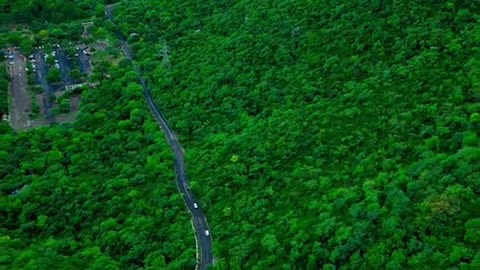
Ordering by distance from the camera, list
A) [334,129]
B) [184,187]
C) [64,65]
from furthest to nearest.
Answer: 1. [64,65]
2. [184,187]
3. [334,129]

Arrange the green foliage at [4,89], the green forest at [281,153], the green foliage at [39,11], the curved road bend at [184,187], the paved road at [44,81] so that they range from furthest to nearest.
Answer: the green foliage at [39,11]
the paved road at [44,81]
the green foliage at [4,89]
the curved road bend at [184,187]
the green forest at [281,153]

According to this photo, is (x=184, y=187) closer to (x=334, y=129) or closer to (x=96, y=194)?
(x=96, y=194)

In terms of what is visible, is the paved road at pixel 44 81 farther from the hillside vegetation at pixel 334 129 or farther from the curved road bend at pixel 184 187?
the hillside vegetation at pixel 334 129

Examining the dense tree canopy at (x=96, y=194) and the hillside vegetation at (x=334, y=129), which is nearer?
the hillside vegetation at (x=334, y=129)

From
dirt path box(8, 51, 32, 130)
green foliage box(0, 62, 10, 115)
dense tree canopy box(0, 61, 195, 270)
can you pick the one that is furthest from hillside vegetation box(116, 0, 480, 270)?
green foliage box(0, 62, 10, 115)

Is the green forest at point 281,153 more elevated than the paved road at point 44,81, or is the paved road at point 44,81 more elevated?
the paved road at point 44,81

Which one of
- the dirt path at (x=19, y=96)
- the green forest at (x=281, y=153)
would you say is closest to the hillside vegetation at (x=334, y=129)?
the green forest at (x=281, y=153)

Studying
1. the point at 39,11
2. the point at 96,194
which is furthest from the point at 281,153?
the point at 39,11
